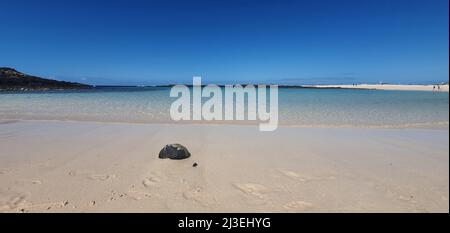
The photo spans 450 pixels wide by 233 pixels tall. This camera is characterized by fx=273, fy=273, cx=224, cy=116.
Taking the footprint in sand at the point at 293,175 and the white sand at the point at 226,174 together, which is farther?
the footprint in sand at the point at 293,175

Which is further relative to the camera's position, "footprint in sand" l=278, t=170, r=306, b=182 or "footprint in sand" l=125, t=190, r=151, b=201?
"footprint in sand" l=278, t=170, r=306, b=182

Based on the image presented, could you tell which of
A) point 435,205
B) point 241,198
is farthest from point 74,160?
point 435,205

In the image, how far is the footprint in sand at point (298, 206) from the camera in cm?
275

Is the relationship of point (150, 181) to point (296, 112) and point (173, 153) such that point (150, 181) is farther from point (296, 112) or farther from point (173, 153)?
point (296, 112)

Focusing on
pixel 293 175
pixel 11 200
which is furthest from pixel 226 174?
pixel 11 200

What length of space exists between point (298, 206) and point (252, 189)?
24.0 inches

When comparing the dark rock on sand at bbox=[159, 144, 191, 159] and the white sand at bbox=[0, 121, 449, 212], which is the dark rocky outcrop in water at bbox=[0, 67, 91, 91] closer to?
the white sand at bbox=[0, 121, 449, 212]

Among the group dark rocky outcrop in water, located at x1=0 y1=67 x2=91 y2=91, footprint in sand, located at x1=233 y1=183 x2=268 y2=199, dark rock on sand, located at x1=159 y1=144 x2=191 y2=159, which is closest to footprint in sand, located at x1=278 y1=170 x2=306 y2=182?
footprint in sand, located at x1=233 y1=183 x2=268 y2=199

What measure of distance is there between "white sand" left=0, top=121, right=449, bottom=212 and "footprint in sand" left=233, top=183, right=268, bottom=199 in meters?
0.01

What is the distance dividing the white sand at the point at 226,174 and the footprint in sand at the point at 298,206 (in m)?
0.01

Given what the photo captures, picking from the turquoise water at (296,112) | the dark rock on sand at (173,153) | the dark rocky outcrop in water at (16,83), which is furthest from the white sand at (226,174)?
the dark rocky outcrop in water at (16,83)

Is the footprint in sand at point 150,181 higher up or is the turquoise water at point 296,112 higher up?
the turquoise water at point 296,112

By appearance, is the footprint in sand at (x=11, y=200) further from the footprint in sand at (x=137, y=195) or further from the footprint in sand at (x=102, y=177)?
the footprint in sand at (x=137, y=195)

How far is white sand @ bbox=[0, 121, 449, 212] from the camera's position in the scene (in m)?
2.82
